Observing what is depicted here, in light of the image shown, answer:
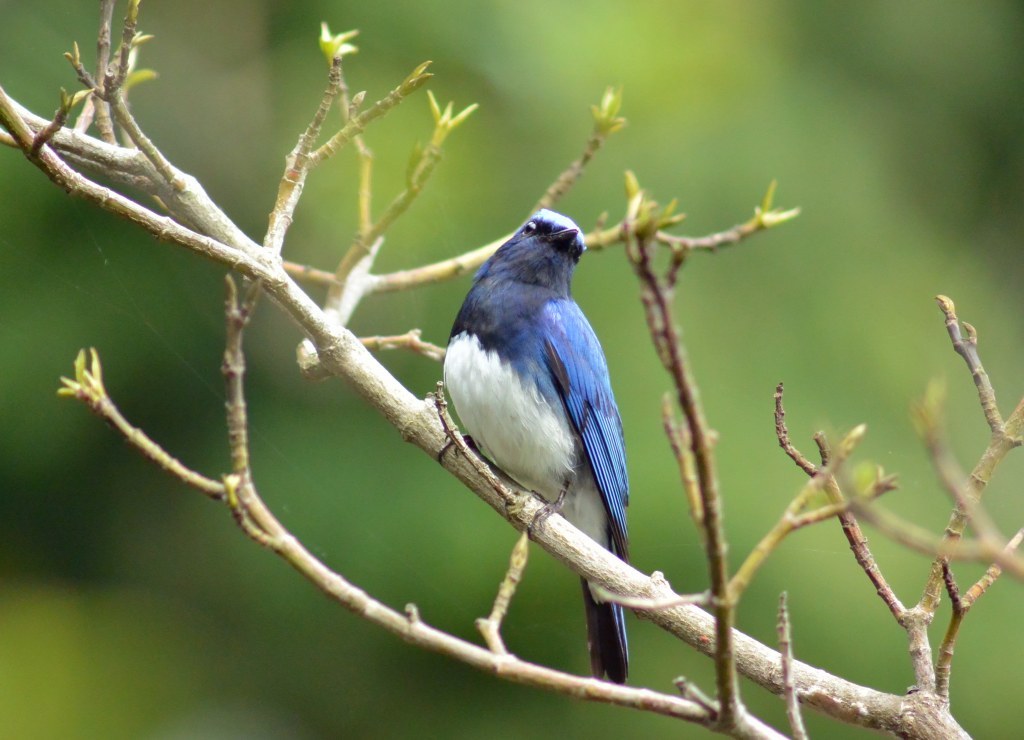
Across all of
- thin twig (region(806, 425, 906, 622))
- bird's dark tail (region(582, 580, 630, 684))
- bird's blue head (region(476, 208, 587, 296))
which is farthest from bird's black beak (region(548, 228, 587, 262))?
thin twig (region(806, 425, 906, 622))

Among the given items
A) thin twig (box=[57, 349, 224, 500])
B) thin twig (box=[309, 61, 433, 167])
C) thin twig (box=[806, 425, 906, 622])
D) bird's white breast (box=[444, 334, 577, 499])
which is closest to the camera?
thin twig (box=[57, 349, 224, 500])

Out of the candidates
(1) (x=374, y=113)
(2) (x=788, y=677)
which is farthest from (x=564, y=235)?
(2) (x=788, y=677)

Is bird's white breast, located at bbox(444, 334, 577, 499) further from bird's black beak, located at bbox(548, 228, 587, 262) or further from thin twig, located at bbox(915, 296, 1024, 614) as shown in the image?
thin twig, located at bbox(915, 296, 1024, 614)

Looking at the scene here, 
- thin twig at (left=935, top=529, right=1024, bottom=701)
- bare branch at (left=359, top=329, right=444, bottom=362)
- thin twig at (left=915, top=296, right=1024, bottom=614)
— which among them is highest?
bare branch at (left=359, top=329, right=444, bottom=362)

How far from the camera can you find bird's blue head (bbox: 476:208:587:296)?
3.68 m

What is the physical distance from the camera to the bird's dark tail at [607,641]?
3484mm

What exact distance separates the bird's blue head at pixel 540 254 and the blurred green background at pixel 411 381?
105cm

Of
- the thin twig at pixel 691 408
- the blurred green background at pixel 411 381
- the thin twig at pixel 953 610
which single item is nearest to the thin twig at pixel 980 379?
the thin twig at pixel 953 610

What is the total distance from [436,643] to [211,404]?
373 centimetres

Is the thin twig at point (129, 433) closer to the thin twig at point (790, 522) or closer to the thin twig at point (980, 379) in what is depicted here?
the thin twig at point (790, 522)

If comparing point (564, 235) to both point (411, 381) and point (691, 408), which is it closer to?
point (411, 381)

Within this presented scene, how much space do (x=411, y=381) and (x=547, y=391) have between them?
1337mm

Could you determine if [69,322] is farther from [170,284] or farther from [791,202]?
[791,202]

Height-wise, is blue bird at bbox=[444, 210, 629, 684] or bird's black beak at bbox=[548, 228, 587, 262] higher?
bird's black beak at bbox=[548, 228, 587, 262]
